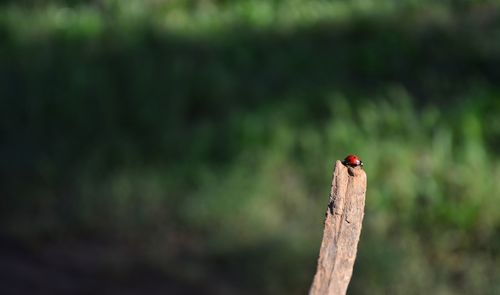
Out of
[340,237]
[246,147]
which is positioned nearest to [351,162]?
[340,237]

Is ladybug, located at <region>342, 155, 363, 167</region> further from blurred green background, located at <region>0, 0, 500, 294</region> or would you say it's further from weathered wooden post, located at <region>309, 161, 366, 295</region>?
blurred green background, located at <region>0, 0, 500, 294</region>

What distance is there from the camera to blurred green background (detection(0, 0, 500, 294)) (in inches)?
173

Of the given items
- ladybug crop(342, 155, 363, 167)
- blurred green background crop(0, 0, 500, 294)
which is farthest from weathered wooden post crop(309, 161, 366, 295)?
blurred green background crop(0, 0, 500, 294)

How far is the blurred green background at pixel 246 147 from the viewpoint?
4.39 metres

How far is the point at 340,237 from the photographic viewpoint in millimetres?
794

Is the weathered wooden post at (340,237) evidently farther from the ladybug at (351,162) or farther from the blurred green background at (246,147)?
the blurred green background at (246,147)

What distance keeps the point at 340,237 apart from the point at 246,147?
4645mm

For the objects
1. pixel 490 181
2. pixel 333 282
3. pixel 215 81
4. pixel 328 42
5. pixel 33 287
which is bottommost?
pixel 333 282

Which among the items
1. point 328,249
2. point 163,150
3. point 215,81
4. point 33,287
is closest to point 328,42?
point 215,81

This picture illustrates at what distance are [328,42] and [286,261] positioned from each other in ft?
10.1

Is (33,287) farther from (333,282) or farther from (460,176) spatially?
(333,282)

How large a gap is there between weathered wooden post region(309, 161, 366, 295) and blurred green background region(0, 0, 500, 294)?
3341 mm

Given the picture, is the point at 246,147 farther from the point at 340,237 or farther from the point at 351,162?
the point at 340,237

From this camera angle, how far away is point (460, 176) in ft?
15.5
